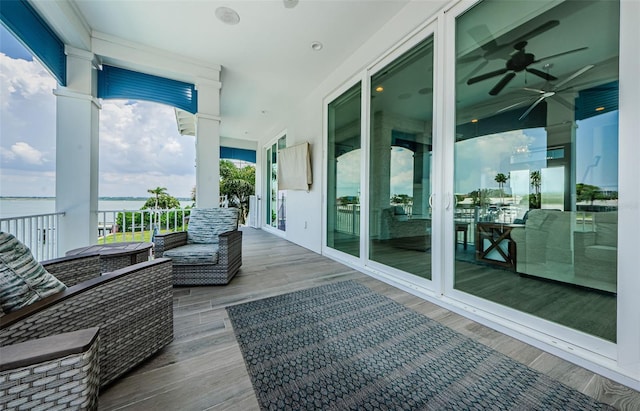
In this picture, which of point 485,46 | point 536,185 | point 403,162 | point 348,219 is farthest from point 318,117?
point 536,185

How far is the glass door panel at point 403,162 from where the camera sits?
2.41 m

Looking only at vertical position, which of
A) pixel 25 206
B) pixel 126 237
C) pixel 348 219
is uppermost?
pixel 25 206

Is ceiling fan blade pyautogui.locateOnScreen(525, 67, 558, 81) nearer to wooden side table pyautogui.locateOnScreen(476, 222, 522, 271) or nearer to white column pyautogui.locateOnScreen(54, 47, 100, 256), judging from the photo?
wooden side table pyautogui.locateOnScreen(476, 222, 522, 271)

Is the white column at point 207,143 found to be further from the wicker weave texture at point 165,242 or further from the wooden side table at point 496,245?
the wooden side table at point 496,245

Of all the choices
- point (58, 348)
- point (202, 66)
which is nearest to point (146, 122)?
point (202, 66)

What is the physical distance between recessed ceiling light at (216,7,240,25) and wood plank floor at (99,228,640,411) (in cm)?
307

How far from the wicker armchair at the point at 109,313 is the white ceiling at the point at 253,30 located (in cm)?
275

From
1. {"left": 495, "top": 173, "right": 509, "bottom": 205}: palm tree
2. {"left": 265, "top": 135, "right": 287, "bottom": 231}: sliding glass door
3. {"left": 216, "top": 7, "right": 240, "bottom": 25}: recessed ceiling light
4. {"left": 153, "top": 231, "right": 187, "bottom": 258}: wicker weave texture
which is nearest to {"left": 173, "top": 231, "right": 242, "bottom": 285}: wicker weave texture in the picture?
{"left": 153, "top": 231, "right": 187, "bottom": 258}: wicker weave texture

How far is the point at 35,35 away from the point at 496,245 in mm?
4893

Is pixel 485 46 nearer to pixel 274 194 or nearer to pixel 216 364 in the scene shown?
pixel 216 364

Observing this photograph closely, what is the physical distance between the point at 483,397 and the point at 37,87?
483 centimetres

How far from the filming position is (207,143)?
357 cm

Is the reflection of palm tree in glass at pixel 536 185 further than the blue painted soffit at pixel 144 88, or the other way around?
the blue painted soffit at pixel 144 88

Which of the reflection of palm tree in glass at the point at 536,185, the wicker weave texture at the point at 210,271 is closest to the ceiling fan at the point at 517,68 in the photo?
the reflection of palm tree in glass at the point at 536,185
